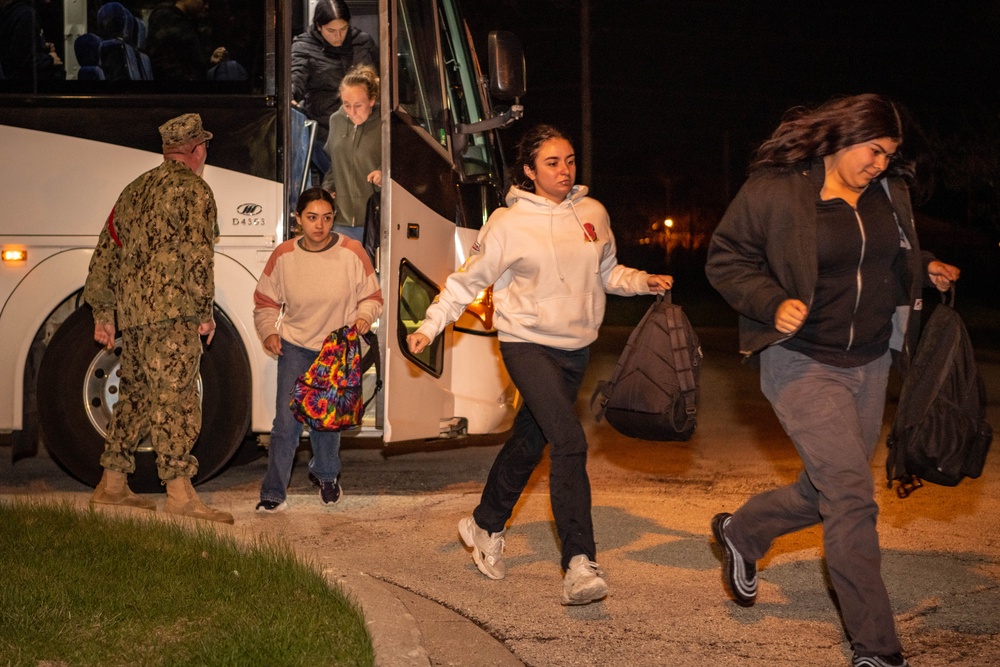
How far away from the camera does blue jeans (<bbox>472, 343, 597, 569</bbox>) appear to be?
5.31 m

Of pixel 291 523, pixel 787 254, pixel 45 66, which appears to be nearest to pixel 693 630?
pixel 787 254

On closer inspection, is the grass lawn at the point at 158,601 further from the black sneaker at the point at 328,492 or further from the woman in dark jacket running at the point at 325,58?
the woman in dark jacket running at the point at 325,58

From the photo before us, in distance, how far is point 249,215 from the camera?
7.31 meters

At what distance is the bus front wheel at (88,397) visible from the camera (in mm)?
7469

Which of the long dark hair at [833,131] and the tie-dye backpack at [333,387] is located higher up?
the long dark hair at [833,131]

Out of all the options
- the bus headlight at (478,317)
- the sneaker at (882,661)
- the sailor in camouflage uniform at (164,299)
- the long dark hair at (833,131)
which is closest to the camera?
the sneaker at (882,661)

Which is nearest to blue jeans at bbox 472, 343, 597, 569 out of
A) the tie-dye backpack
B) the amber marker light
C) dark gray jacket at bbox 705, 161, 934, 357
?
dark gray jacket at bbox 705, 161, 934, 357

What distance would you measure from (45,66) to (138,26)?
0.62 m

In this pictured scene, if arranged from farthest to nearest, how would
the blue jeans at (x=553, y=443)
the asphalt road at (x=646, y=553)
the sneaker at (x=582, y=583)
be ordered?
the blue jeans at (x=553, y=443) < the sneaker at (x=582, y=583) < the asphalt road at (x=646, y=553)

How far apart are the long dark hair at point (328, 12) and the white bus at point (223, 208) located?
6.5 inches

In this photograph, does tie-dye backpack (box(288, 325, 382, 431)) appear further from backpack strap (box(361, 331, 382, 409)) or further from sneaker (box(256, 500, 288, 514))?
sneaker (box(256, 500, 288, 514))

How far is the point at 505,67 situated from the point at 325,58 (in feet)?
3.54

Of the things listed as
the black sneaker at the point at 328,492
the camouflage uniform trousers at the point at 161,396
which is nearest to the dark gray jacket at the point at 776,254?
the camouflage uniform trousers at the point at 161,396

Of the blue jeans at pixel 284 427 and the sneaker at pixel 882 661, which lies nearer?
the sneaker at pixel 882 661
